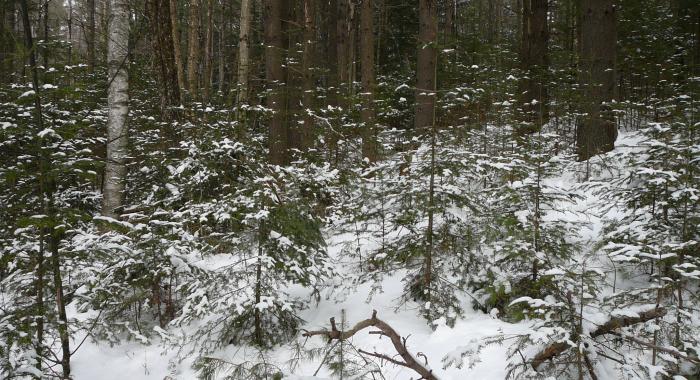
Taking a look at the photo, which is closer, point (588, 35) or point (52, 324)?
point (52, 324)

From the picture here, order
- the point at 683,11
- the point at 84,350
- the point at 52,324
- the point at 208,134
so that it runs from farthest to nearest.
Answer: the point at 683,11
the point at 208,134
the point at 84,350
the point at 52,324

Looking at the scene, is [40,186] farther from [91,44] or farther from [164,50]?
[91,44]

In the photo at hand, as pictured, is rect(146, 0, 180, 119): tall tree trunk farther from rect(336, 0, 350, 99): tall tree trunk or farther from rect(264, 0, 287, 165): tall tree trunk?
rect(336, 0, 350, 99): tall tree trunk

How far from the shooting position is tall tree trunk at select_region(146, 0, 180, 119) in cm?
797

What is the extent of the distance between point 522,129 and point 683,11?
12.1 m

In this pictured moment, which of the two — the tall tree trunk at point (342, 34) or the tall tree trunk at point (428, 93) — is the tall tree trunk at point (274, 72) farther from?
the tall tree trunk at point (342, 34)

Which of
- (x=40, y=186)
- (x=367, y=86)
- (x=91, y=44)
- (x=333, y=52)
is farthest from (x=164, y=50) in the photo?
(x=333, y=52)

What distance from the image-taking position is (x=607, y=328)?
317cm

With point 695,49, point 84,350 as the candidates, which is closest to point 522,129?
point 84,350

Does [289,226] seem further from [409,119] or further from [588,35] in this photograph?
[409,119]

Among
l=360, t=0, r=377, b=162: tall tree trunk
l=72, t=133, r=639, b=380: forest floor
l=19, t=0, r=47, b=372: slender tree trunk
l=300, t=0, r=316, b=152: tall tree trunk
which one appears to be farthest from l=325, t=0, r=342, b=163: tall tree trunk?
l=19, t=0, r=47, b=372: slender tree trunk

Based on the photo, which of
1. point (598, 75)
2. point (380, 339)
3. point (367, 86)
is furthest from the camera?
point (367, 86)

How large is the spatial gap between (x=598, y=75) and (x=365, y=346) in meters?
7.75

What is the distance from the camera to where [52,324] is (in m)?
3.95
